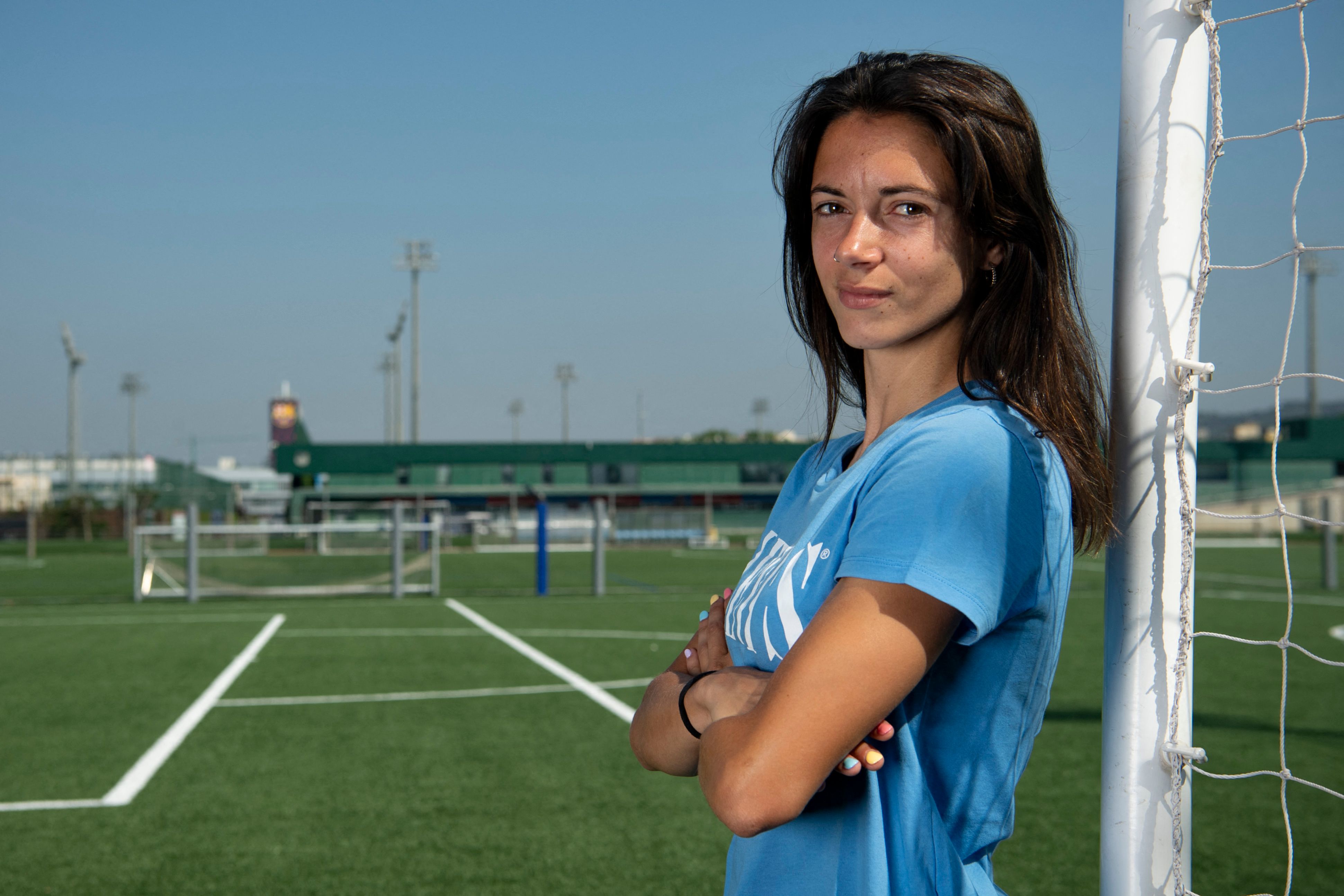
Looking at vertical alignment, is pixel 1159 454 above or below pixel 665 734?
above

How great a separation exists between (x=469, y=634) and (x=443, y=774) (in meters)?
5.98

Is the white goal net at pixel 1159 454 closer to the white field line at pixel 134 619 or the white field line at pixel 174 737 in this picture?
the white field line at pixel 174 737

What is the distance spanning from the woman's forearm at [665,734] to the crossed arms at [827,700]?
25 cm

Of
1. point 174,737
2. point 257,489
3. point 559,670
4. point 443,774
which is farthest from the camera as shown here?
point 257,489

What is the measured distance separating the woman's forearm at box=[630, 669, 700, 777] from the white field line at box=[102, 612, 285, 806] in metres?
4.31

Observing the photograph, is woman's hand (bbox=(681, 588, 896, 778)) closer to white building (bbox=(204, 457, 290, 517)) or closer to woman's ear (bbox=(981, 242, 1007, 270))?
woman's ear (bbox=(981, 242, 1007, 270))

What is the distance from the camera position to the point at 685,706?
151cm

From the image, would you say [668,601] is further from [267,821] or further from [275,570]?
[267,821]

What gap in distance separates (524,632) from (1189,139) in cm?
1049

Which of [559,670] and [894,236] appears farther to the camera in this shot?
[559,670]

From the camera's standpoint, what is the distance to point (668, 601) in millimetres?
15430

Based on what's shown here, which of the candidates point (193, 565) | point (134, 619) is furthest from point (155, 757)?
point (193, 565)

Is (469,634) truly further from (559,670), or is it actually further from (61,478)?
(61,478)

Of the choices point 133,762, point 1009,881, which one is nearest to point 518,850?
point 1009,881
